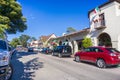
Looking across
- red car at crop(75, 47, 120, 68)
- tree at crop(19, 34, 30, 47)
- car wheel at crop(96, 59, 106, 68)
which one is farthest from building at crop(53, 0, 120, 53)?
tree at crop(19, 34, 30, 47)

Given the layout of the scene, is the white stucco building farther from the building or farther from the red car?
the red car

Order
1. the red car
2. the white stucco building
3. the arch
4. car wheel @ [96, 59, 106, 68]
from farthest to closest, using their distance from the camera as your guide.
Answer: the arch, the white stucco building, car wheel @ [96, 59, 106, 68], the red car

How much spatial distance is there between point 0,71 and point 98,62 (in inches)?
380

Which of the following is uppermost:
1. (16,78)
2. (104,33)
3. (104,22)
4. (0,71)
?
(104,22)

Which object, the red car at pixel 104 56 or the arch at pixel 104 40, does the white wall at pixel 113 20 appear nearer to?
the arch at pixel 104 40

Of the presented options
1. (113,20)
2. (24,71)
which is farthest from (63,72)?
(113,20)

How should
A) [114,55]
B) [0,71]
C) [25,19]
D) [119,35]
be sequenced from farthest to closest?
[25,19] → [119,35] → [114,55] → [0,71]

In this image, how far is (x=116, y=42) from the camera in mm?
20500

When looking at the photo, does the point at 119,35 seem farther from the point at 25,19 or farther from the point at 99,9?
the point at 25,19

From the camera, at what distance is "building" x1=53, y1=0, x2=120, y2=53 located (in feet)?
68.2

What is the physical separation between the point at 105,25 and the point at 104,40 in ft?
7.58

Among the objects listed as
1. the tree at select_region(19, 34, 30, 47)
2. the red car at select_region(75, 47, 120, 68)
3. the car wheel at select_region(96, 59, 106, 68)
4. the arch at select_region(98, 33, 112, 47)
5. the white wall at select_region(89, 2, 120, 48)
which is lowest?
the car wheel at select_region(96, 59, 106, 68)

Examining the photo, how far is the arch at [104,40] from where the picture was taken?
22328 mm

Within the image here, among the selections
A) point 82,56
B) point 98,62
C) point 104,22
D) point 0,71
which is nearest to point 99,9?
point 104,22
